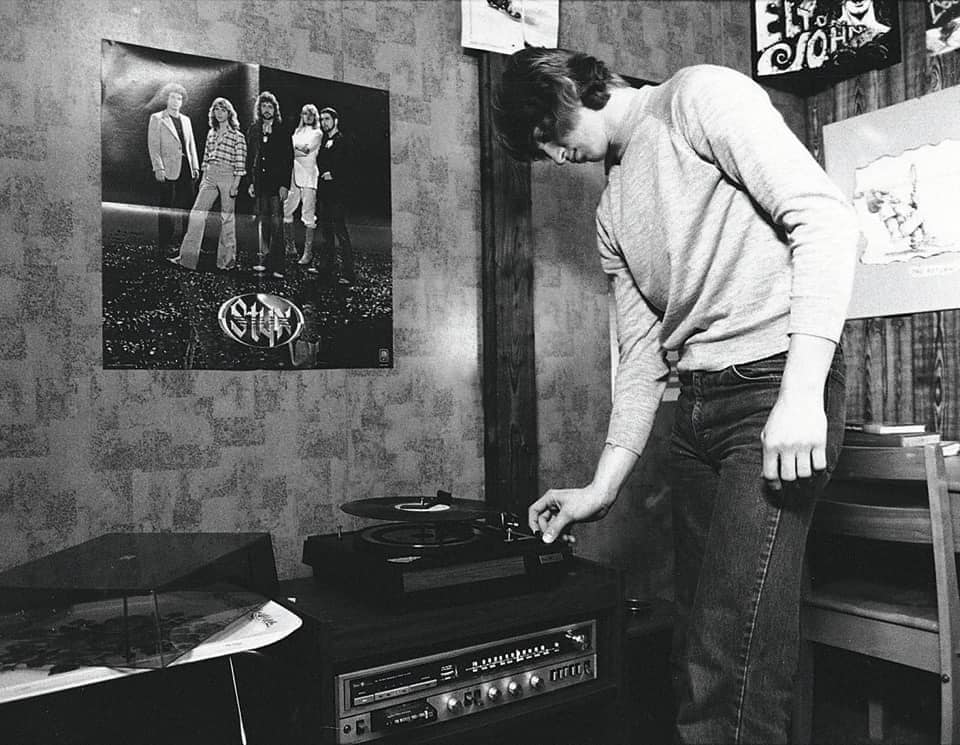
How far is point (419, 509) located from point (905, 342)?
1.89 m

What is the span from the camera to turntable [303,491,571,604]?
5.18ft

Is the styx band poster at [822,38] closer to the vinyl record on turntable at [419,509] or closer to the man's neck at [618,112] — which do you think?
the man's neck at [618,112]

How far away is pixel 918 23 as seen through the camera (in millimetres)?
2740

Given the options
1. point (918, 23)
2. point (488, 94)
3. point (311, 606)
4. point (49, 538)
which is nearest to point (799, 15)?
point (918, 23)

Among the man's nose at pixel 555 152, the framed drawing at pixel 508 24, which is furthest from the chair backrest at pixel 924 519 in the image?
the framed drawing at pixel 508 24

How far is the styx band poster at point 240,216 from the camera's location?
1862 mm

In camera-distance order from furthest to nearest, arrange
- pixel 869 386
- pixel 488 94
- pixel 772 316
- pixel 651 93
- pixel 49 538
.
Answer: pixel 869 386 → pixel 488 94 → pixel 49 538 → pixel 651 93 → pixel 772 316

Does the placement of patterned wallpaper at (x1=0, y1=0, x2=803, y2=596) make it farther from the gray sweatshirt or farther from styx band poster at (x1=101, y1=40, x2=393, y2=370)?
the gray sweatshirt

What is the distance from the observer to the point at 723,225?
1341 mm

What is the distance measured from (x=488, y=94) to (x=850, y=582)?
162cm

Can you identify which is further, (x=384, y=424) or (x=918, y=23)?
(x=918, y=23)

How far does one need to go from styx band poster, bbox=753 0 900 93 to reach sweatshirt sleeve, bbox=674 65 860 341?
69.4 inches

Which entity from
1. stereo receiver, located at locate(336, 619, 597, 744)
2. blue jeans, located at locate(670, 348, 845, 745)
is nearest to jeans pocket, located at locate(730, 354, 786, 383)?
blue jeans, located at locate(670, 348, 845, 745)

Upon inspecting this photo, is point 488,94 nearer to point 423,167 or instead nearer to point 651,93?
point 423,167
